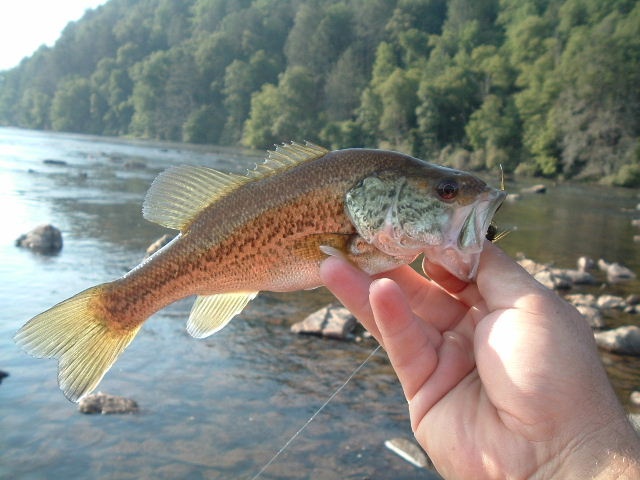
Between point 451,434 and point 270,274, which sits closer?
point 451,434

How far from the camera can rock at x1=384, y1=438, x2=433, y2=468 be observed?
6461mm

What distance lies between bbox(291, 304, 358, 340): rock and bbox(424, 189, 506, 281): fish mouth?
7.16 metres

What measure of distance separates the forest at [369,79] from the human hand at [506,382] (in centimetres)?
5052

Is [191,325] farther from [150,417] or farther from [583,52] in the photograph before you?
[583,52]

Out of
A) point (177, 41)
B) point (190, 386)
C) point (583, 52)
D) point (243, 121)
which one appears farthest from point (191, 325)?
point (177, 41)

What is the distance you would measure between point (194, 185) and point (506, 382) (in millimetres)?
2096

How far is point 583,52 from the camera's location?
55.9 m

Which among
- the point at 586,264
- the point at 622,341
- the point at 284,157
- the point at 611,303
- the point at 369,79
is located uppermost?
the point at 369,79

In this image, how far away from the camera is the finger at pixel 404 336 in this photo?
2.63m

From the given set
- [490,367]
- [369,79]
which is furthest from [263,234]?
[369,79]

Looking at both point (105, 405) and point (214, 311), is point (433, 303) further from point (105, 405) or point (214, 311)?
point (105, 405)

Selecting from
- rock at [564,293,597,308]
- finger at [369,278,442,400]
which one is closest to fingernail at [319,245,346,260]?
finger at [369,278,442,400]

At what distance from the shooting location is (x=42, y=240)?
15258 millimetres

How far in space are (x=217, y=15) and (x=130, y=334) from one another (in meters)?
160
